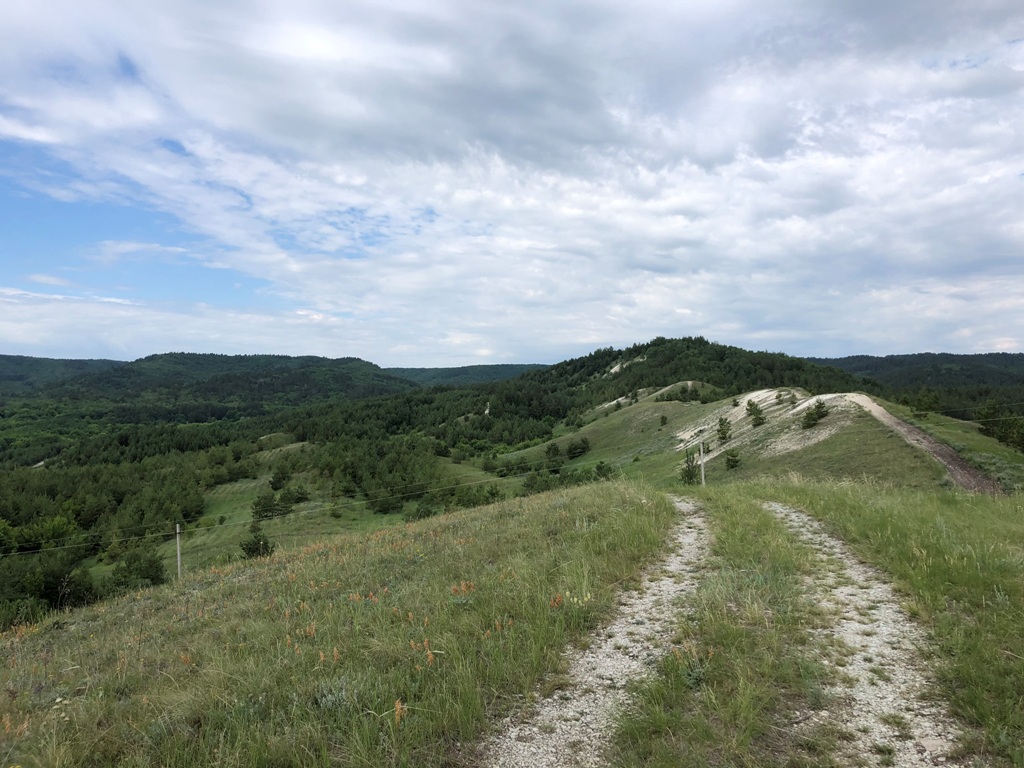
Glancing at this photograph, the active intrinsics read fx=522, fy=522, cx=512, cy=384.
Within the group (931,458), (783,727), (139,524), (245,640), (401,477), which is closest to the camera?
(783,727)

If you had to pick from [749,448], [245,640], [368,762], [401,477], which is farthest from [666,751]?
[401,477]

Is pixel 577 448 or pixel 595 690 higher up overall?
pixel 595 690

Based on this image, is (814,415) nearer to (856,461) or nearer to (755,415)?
(755,415)

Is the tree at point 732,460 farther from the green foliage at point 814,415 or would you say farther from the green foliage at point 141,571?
the green foliage at point 141,571

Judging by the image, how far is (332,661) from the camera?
5.52 metres

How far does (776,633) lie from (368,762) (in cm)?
398

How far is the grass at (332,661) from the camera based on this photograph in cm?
411

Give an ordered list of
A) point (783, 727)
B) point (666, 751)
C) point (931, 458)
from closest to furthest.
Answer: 1. point (666, 751)
2. point (783, 727)
3. point (931, 458)

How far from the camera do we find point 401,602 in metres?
7.40

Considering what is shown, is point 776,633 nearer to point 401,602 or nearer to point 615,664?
point 615,664

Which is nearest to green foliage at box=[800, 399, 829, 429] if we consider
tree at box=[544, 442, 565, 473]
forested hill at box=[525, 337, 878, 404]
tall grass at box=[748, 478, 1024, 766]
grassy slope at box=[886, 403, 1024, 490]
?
grassy slope at box=[886, 403, 1024, 490]

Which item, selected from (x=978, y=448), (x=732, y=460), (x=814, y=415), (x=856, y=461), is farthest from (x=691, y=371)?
(x=856, y=461)

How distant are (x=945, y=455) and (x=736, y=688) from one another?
29.6 meters

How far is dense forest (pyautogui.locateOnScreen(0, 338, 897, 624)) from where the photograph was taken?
52338 mm
